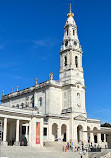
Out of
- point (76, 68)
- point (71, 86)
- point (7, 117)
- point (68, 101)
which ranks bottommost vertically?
point (7, 117)

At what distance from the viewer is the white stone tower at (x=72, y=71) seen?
188ft

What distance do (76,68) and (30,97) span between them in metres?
14.0

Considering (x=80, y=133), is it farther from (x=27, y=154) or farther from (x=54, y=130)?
(x=27, y=154)

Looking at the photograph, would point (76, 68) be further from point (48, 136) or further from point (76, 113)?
point (48, 136)

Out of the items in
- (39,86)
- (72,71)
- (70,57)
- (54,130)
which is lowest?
(54,130)

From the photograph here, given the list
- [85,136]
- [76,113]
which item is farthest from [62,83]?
[85,136]

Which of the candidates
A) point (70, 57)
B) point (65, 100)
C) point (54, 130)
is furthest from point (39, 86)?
point (54, 130)

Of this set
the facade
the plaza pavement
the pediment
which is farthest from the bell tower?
the plaza pavement

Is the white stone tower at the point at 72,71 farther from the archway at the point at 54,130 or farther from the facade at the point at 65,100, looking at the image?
the archway at the point at 54,130

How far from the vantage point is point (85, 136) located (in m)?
56.9

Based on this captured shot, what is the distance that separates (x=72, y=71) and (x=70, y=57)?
395 cm

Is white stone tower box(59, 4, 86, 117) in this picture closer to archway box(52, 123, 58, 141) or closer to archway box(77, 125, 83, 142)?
archway box(77, 125, 83, 142)

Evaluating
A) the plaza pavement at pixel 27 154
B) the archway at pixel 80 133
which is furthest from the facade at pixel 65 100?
the plaza pavement at pixel 27 154

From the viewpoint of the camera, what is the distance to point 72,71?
5928 cm
